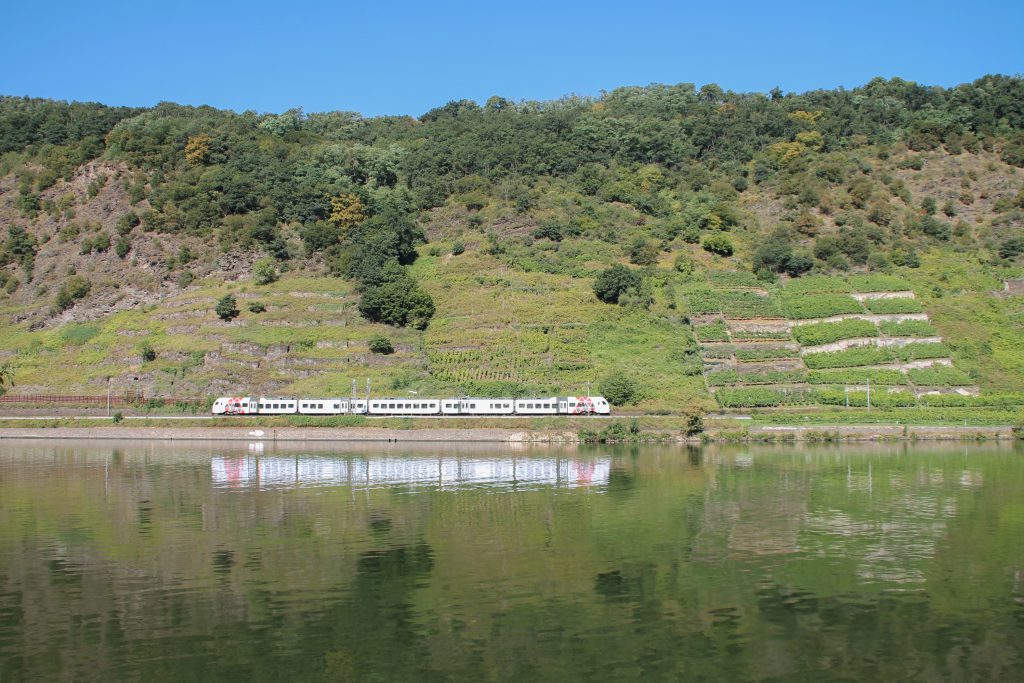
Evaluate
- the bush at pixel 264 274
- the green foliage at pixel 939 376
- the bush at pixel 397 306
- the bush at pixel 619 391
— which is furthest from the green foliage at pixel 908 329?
the bush at pixel 264 274

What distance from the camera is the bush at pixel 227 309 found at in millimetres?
86062

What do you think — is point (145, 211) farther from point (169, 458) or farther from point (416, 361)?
point (169, 458)

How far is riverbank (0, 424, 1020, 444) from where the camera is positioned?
65250 mm

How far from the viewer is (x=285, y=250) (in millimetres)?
100312

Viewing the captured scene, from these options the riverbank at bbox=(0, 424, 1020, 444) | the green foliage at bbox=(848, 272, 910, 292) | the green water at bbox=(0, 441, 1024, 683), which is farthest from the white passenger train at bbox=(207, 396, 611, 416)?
the green foliage at bbox=(848, 272, 910, 292)

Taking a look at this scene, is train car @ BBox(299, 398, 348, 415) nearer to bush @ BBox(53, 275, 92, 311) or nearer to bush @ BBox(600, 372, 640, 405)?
bush @ BBox(600, 372, 640, 405)

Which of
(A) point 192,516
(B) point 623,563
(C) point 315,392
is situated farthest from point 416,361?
(B) point 623,563

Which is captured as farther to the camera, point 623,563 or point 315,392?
point 315,392

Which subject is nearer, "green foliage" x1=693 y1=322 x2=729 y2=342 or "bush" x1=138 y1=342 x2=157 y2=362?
"bush" x1=138 y1=342 x2=157 y2=362

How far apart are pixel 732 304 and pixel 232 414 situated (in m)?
46.3

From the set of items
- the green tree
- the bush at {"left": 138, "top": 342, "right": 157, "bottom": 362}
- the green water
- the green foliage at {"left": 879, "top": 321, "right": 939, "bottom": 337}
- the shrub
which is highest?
the shrub

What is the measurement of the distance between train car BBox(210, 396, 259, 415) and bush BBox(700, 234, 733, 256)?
52236 millimetres

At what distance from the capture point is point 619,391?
7219 cm

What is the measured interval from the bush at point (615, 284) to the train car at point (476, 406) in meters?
21.6
